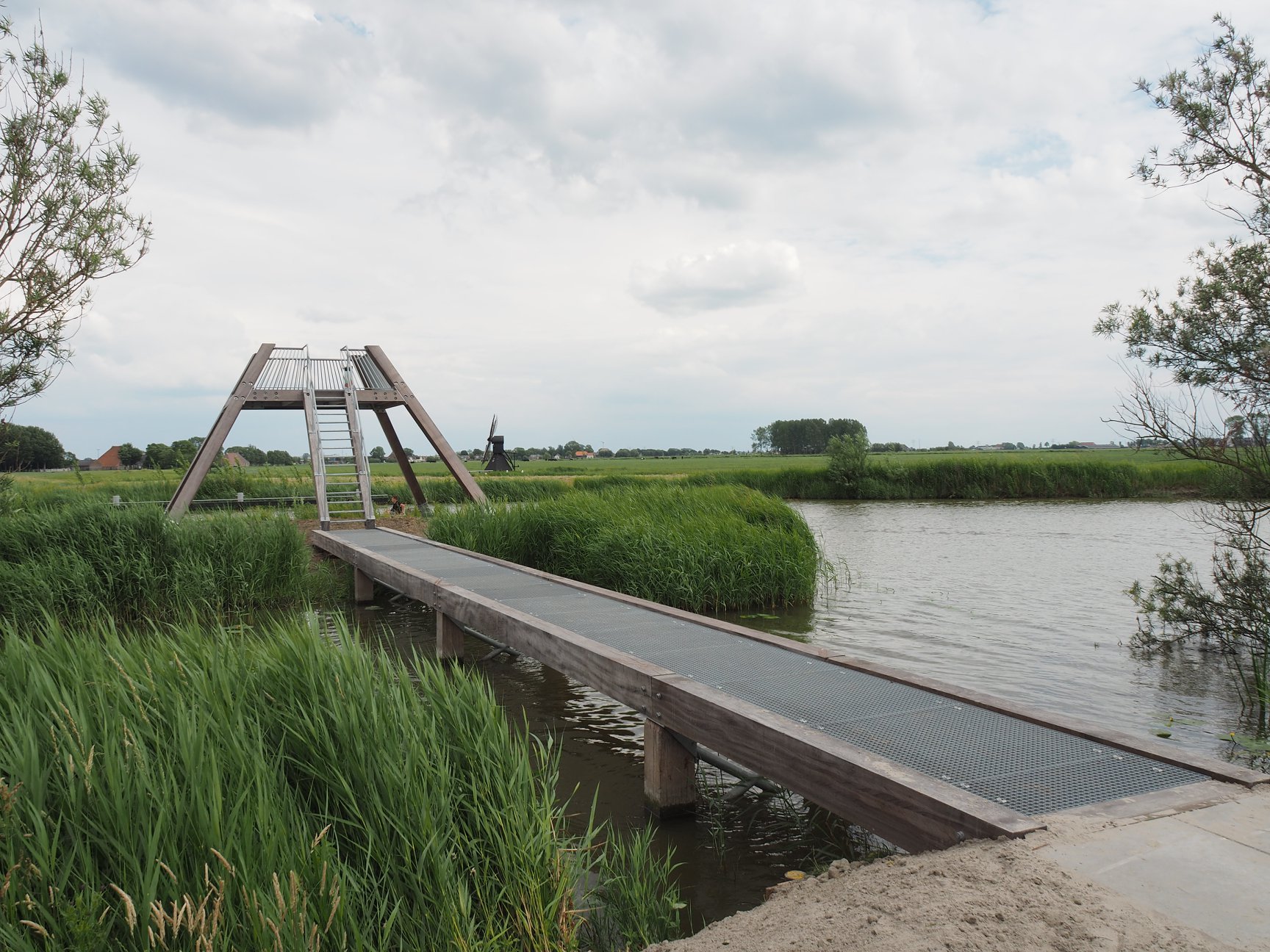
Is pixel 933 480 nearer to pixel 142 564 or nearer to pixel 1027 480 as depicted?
pixel 1027 480

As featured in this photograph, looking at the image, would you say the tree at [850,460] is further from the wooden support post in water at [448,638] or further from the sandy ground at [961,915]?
the sandy ground at [961,915]

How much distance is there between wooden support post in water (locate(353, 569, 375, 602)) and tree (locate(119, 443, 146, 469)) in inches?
2504

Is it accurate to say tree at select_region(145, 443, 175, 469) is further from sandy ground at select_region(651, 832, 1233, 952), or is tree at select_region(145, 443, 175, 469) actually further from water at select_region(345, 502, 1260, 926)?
sandy ground at select_region(651, 832, 1233, 952)

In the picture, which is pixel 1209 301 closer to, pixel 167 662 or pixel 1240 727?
pixel 1240 727

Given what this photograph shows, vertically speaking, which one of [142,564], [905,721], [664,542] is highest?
[664,542]

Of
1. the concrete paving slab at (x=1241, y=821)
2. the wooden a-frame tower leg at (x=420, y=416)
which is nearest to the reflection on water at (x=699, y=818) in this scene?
the concrete paving slab at (x=1241, y=821)

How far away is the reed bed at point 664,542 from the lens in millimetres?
10859

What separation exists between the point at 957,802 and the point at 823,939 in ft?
2.55

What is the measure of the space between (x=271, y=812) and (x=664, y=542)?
8426mm

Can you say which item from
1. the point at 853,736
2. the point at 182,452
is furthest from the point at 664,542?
the point at 182,452

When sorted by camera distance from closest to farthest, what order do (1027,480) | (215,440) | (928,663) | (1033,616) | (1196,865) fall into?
(1196,865)
(928,663)
(1033,616)
(215,440)
(1027,480)

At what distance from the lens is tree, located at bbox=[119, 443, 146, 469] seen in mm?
66875

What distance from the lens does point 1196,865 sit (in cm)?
269

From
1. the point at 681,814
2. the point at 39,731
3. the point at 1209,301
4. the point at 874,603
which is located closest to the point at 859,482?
the point at 874,603
